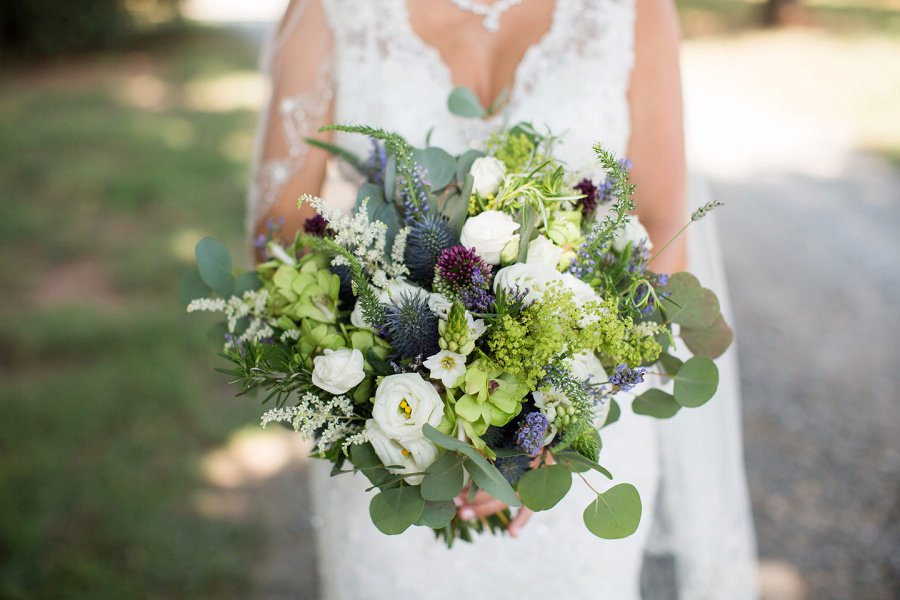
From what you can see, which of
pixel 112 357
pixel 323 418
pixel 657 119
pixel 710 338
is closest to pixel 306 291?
pixel 323 418

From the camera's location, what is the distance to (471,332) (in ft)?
4.18

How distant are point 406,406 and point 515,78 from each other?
43.7 inches

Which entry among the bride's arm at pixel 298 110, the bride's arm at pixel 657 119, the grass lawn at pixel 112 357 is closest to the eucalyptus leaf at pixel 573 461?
the bride's arm at pixel 657 119

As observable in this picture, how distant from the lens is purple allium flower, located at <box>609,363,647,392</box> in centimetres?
131

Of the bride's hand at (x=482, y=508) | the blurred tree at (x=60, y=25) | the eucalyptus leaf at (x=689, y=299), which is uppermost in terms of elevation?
the eucalyptus leaf at (x=689, y=299)

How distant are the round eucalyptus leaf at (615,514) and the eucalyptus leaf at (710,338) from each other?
1.22ft

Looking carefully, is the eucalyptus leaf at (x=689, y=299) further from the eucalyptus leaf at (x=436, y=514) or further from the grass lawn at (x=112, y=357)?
the grass lawn at (x=112, y=357)

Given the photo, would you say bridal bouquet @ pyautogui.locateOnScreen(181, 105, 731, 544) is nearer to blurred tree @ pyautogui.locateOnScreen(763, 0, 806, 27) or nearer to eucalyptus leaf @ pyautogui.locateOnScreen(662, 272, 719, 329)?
eucalyptus leaf @ pyautogui.locateOnScreen(662, 272, 719, 329)

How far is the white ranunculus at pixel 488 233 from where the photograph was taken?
1.34 metres

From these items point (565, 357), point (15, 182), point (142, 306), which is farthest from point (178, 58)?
point (565, 357)

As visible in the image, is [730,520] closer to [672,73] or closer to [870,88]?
[672,73]

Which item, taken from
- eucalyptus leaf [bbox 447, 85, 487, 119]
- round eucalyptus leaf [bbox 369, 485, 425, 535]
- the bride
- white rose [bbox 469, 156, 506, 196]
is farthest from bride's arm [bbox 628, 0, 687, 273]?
round eucalyptus leaf [bbox 369, 485, 425, 535]

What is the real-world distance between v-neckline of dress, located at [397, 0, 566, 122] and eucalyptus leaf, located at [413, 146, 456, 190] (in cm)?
46

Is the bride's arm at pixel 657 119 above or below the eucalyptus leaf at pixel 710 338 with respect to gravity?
above
